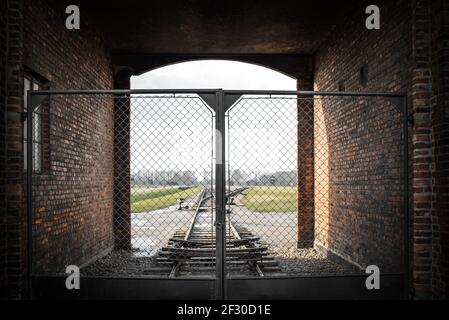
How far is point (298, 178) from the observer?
11242mm

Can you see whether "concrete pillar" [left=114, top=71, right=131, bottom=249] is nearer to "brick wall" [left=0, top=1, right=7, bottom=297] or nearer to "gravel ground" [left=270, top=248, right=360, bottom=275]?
"gravel ground" [left=270, top=248, right=360, bottom=275]

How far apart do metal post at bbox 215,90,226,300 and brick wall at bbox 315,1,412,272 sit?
2465mm

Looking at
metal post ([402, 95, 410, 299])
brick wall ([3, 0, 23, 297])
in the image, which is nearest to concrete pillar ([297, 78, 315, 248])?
metal post ([402, 95, 410, 299])

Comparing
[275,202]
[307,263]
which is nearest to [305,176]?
[307,263]

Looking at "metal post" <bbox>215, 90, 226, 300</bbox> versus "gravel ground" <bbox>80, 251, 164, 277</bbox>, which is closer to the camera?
"metal post" <bbox>215, 90, 226, 300</bbox>

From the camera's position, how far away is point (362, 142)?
746 centimetres

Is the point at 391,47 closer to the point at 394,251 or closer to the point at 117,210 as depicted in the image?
the point at 394,251

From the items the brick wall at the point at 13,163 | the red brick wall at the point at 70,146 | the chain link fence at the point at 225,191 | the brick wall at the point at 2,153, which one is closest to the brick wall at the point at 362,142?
the chain link fence at the point at 225,191

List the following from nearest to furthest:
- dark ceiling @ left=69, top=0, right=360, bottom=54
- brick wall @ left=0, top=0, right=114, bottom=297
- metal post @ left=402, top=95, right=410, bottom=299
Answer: brick wall @ left=0, top=0, right=114, bottom=297
metal post @ left=402, top=95, right=410, bottom=299
dark ceiling @ left=69, top=0, right=360, bottom=54

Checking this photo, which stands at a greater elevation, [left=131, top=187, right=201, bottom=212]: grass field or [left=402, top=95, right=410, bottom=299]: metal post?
[left=402, top=95, right=410, bottom=299]: metal post

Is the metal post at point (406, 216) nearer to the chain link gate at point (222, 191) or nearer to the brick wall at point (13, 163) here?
the chain link gate at point (222, 191)

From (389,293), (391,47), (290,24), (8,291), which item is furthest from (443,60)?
(8,291)

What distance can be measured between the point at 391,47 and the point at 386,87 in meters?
0.57

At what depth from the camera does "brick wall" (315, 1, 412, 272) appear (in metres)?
6.16
